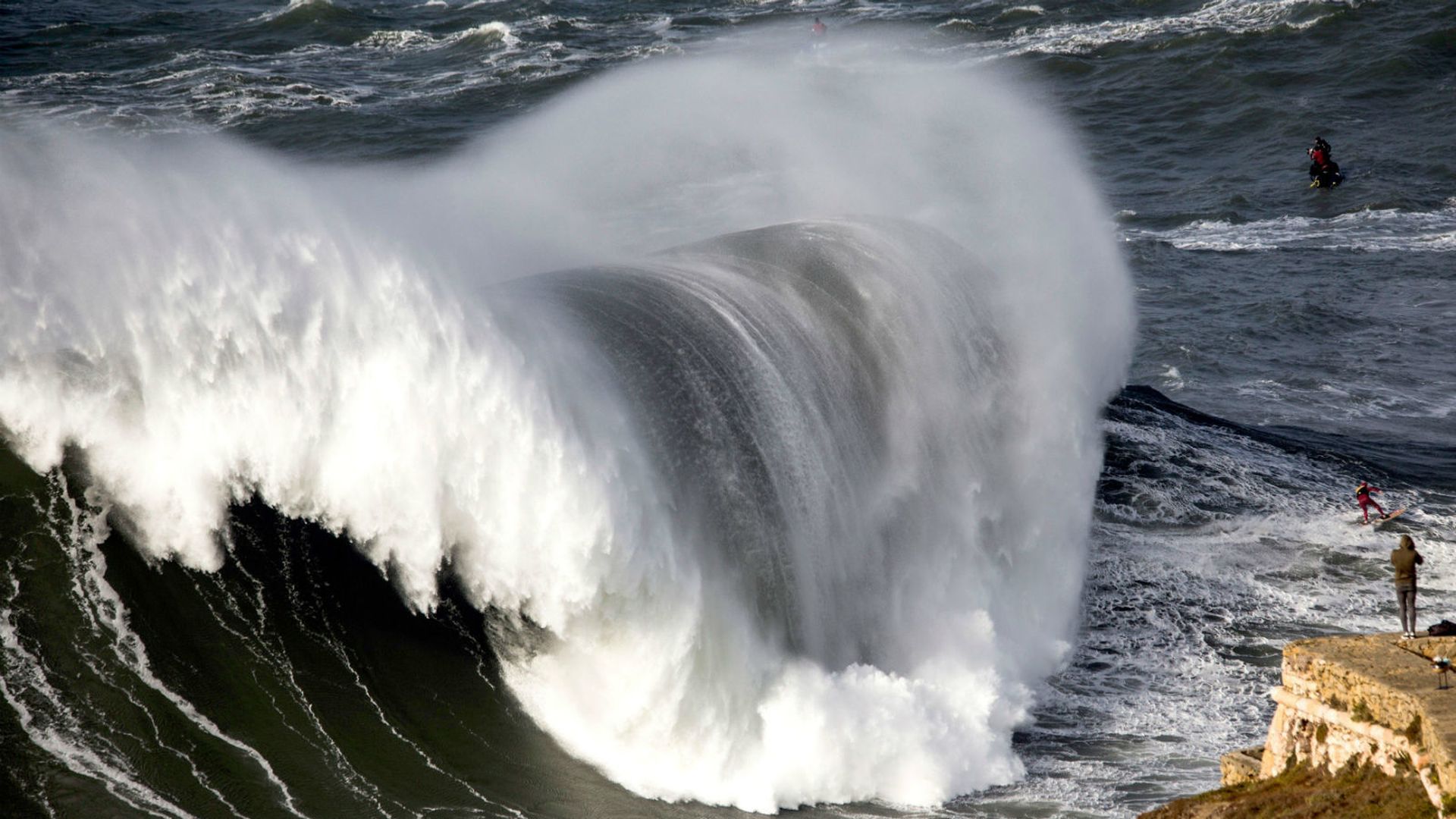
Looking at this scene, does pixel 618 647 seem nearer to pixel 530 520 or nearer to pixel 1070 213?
pixel 530 520

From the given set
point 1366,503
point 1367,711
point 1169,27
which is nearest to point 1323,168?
point 1169,27

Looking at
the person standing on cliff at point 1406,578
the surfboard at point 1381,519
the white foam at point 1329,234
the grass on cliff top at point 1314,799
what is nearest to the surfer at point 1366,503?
the surfboard at point 1381,519

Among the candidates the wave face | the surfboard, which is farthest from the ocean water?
the surfboard

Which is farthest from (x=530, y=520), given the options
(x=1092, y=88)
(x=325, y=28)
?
(x=325, y=28)

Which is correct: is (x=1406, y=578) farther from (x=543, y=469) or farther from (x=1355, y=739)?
(x=543, y=469)

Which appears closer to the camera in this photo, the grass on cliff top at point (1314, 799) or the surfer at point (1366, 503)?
the grass on cliff top at point (1314, 799)

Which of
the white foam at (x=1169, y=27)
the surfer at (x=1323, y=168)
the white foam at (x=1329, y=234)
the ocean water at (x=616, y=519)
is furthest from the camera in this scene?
the white foam at (x=1169, y=27)

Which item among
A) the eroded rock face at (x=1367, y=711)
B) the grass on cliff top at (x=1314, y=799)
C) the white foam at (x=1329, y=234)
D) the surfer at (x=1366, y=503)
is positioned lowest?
the surfer at (x=1366, y=503)

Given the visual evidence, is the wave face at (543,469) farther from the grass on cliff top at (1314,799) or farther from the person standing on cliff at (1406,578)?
the person standing on cliff at (1406,578)
